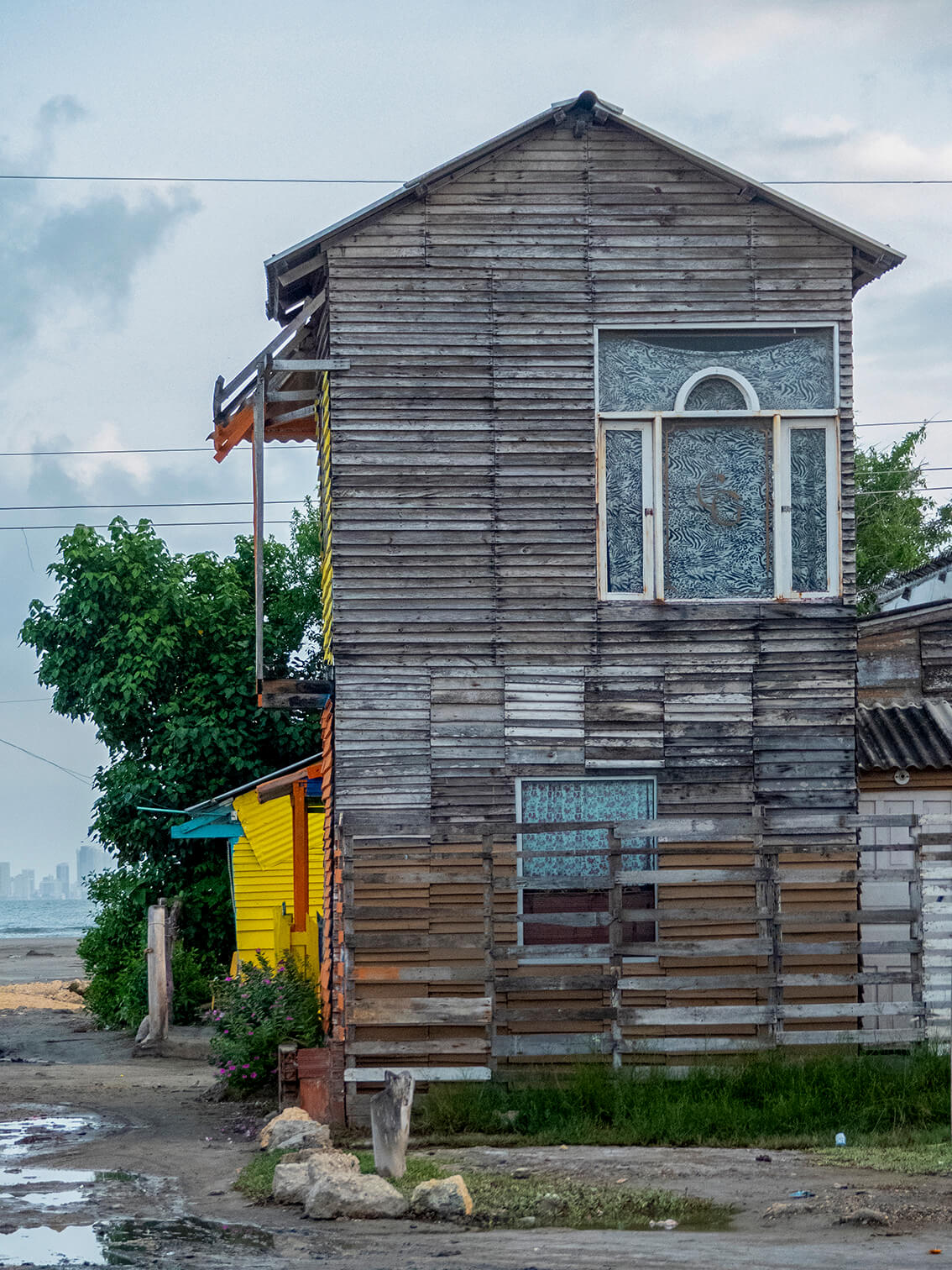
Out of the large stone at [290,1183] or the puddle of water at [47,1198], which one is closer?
the large stone at [290,1183]

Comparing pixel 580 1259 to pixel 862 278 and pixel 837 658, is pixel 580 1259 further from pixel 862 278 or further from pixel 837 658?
pixel 862 278

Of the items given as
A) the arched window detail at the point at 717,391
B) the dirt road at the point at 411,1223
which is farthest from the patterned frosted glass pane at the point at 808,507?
the dirt road at the point at 411,1223

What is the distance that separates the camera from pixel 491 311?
1402cm

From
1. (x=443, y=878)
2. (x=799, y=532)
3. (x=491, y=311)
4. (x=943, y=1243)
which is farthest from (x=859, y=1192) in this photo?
(x=491, y=311)

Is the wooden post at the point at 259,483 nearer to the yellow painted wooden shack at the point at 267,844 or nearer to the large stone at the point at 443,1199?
the yellow painted wooden shack at the point at 267,844

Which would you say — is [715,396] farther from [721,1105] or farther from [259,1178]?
[259,1178]

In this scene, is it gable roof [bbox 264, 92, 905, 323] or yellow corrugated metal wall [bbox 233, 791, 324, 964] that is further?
yellow corrugated metal wall [bbox 233, 791, 324, 964]

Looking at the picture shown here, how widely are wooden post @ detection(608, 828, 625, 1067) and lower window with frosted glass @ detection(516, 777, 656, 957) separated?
67cm

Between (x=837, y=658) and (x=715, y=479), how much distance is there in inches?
78.6

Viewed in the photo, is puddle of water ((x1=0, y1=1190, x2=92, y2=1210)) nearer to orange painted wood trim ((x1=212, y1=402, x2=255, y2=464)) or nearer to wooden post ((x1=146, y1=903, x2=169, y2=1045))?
orange painted wood trim ((x1=212, y1=402, x2=255, y2=464))

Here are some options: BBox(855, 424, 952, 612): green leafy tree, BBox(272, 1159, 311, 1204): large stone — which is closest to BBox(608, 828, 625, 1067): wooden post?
BBox(272, 1159, 311, 1204): large stone

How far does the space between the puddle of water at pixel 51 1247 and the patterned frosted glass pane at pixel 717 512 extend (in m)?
7.58

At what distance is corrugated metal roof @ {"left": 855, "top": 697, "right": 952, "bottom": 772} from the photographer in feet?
48.8

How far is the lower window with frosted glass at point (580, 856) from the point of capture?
13.5 metres
